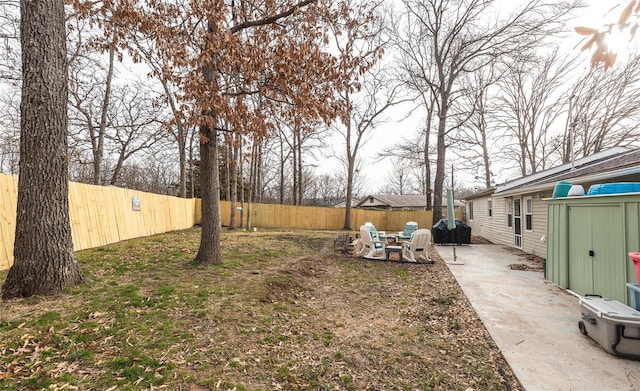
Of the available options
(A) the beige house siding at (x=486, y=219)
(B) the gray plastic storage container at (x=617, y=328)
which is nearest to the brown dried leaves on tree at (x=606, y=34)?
(B) the gray plastic storage container at (x=617, y=328)

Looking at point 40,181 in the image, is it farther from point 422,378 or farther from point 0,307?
point 422,378

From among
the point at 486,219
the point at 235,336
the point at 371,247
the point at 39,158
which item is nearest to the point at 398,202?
the point at 486,219

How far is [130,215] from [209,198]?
5640 millimetres

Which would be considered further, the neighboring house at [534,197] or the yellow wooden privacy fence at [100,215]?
the neighboring house at [534,197]

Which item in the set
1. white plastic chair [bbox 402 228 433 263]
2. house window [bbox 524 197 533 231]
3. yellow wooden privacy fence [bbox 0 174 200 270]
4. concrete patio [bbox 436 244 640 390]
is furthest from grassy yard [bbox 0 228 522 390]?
house window [bbox 524 197 533 231]

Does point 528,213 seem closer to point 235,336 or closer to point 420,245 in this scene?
point 420,245

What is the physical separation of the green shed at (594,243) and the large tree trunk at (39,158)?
7293 mm

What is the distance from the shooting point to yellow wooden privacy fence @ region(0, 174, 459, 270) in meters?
5.45

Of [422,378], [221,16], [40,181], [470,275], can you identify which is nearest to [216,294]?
[40,181]

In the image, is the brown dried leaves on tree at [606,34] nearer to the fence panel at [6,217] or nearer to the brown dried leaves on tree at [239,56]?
the brown dried leaves on tree at [239,56]

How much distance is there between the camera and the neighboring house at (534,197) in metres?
6.46

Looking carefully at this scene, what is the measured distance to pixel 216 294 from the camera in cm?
439

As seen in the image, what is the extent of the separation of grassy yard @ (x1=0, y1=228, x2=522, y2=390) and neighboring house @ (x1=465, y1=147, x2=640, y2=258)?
4.43 m

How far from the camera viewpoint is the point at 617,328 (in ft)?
9.91
